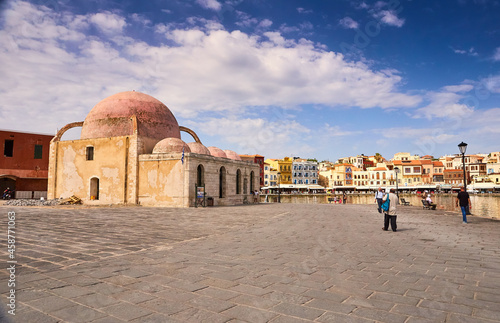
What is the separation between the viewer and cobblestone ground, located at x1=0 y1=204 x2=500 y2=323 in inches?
122

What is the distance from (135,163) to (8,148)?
1732cm

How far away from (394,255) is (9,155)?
35870 mm

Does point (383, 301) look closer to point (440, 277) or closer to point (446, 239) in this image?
point (440, 277)

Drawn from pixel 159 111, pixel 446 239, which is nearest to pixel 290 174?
pixel 159 111

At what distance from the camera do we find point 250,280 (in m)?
4.22

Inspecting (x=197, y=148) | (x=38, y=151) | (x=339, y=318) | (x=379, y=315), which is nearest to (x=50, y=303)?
(x=339, y=318)

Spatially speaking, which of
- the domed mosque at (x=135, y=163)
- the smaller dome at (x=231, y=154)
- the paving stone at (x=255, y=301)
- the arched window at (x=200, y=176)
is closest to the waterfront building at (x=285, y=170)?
the smaller dome at (x=231, y=154)

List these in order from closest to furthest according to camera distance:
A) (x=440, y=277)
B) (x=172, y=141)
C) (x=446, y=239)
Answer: (x=440, y=277), (x=446, y=239), (x=172, y=141)

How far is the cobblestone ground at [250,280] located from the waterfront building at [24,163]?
95.0 feet

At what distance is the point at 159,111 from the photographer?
2570 centimetres

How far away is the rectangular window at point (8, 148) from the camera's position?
30.1 m

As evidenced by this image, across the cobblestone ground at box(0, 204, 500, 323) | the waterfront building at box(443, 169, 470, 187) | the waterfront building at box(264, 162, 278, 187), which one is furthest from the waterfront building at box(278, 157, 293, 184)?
the cobblestone ground at box(0, 204, 500, 323)

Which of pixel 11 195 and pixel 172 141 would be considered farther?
pixel 11 195

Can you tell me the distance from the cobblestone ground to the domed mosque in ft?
46.2
